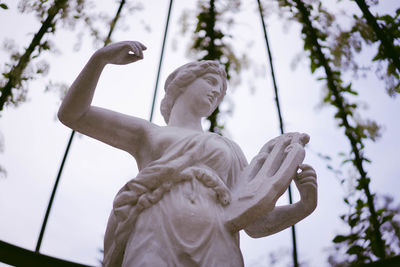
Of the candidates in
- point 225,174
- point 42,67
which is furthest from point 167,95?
point 42,67

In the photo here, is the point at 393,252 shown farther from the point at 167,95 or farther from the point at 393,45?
the point at 167,95

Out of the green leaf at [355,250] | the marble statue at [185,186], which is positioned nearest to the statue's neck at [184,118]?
the marble statue at [185,186]

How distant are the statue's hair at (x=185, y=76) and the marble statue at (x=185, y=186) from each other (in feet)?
0.17

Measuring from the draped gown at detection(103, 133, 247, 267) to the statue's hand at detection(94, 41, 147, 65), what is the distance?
67 cm

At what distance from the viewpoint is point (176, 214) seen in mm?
3080

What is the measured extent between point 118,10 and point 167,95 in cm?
354

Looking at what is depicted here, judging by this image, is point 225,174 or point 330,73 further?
point 330,73

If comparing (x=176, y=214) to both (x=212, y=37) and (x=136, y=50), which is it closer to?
(x=136, y=50)

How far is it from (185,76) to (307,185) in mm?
1306

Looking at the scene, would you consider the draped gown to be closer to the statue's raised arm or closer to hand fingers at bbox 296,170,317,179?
the statue's raised arm

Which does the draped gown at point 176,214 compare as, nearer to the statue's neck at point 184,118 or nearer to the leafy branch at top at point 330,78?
the statue's neck at point 184,118

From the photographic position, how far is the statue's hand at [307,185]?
3.34 metres

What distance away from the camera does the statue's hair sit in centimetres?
394

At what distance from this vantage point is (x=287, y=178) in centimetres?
322
